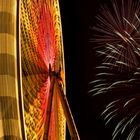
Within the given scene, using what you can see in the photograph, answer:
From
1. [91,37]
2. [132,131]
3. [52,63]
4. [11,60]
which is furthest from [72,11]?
[11,60]

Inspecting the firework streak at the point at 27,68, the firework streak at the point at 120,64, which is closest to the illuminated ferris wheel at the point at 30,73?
the firework streak at the point at 27,68

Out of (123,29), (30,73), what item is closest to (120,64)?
(123,29)

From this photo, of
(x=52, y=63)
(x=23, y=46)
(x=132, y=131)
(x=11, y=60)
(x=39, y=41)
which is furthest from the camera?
(x=132, y=131)

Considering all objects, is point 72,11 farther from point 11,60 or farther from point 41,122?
point 11,60

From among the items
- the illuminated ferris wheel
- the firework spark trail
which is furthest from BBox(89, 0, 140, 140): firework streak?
the illuminated ferris wheel

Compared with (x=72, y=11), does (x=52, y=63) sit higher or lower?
lower

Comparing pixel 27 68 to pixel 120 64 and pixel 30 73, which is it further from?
pixel 120 64

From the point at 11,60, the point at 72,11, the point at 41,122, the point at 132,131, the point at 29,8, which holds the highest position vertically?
the point at 72,11

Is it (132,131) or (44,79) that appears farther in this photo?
(132,131)
